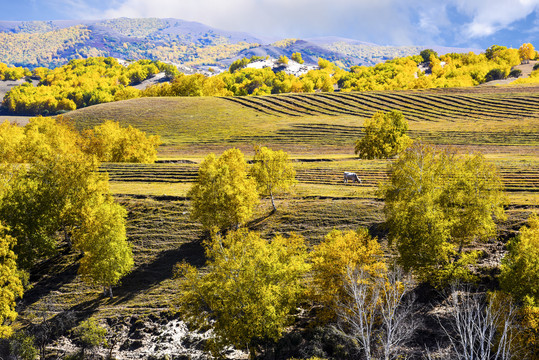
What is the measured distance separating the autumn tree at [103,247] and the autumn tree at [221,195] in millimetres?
9934

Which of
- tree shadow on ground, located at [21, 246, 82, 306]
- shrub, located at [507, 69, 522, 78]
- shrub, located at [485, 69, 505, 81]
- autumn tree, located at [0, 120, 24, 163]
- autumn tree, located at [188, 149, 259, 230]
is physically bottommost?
tree shadow on ground, located at [21, 246, 82, 306]

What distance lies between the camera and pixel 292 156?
9881 centimetres

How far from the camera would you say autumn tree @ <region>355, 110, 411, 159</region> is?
79.4 m

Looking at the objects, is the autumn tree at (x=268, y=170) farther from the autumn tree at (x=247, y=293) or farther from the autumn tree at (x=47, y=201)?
the autumn tree at (x=47, y=201)

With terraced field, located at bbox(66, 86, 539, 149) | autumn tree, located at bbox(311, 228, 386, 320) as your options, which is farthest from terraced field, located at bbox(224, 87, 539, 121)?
autumn tree, located at bbox(311, 228, 386, 320)

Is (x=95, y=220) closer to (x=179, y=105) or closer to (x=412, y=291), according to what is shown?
(x=412, y=291)

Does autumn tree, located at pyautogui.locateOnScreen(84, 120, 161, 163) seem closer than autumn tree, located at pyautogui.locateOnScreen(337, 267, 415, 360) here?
No

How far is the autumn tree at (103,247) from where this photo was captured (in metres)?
41.9

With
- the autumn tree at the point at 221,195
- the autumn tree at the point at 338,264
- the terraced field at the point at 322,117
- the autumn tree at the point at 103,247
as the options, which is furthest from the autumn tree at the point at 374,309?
the terraced field at the point at 322,117

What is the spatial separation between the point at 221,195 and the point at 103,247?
15624mm

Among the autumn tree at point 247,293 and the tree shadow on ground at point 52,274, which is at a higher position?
the autumn tree at point 247,293

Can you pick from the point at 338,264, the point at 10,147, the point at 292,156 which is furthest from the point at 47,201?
the point at 292,156

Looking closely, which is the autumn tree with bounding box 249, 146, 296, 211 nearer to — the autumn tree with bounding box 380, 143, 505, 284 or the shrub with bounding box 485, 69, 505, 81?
the autumn tree with bounding box 380, 143, 505, 284

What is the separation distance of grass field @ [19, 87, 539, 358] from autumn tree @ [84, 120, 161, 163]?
6.19 m
